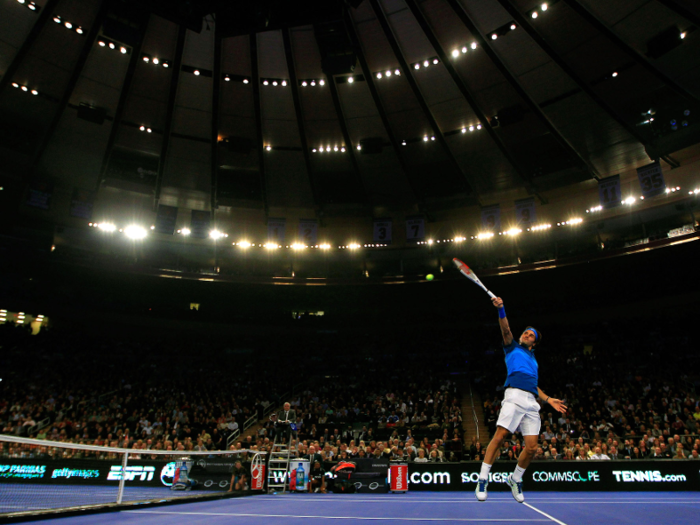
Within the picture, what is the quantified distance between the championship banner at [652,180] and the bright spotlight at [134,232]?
108 feet

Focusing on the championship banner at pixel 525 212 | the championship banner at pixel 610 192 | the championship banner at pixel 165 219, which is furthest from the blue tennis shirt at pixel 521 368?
the championship banner at pixel 165 219

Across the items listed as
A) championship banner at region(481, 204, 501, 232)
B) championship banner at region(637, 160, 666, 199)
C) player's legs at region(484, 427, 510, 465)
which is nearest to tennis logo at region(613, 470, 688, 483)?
player's legs at region(484, 427, 510, 465)

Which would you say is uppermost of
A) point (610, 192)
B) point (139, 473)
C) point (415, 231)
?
point (610, 192)

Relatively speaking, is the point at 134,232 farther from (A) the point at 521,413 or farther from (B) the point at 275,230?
(A) the point at 521,413

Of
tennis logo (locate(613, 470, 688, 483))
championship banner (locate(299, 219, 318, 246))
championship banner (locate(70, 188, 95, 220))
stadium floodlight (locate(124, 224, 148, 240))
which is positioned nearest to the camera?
tennis logo (locate(613, 470, 688, 483))

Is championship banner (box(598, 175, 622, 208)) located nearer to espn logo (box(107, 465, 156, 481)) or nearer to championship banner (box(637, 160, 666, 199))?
championship banner (box(637, 160, 666, 199))

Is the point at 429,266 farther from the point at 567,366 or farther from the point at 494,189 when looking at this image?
the point at 567,366

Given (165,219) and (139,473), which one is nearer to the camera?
(139,473)

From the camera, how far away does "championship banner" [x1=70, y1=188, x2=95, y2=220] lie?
29.9 meters

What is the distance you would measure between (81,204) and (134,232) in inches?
164

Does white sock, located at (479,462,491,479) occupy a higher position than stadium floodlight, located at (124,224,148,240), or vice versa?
stadium floodlight, located at (124,224,148,240)

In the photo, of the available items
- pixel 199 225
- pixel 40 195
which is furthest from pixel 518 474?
pixel 40 195

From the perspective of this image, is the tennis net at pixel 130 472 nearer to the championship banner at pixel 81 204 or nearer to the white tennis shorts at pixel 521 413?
the white tennis shorts at pixel 521 413

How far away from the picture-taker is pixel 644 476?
1455 cm
